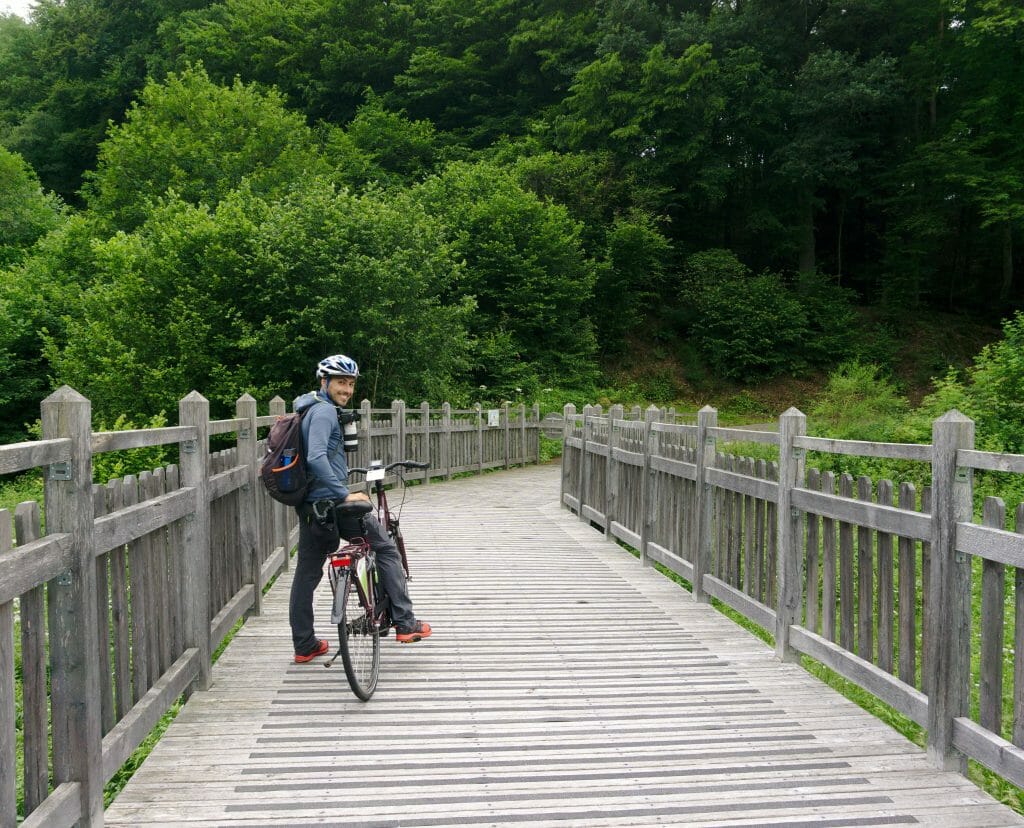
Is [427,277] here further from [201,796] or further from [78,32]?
[78,32]

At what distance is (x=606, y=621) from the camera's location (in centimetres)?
681

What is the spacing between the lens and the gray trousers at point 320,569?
5219mm

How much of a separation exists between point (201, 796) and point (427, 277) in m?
16.9

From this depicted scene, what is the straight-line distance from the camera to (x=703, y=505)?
7.22 meters

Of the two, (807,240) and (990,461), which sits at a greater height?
(807,240)

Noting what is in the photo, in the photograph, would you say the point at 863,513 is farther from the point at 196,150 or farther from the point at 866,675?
the point at 196,150

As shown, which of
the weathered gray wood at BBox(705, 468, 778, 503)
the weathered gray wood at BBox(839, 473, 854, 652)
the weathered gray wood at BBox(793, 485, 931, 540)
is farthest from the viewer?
the weathered gray wood at BBox(705, 468, 778, 503)

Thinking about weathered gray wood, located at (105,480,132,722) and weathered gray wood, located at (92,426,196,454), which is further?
weathered gray wood, located at (105,480,132,722)

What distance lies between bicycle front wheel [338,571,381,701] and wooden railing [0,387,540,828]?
82cm

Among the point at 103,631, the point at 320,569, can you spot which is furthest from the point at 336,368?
the point at 103,631

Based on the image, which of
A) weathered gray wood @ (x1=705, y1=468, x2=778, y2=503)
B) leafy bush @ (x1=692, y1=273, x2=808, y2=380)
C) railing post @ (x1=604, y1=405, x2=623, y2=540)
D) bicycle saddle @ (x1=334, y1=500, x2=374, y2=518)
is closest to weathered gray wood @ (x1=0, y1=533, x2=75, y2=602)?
bicycle saddle @ (x1=334, y1=500, x2=374, y2=518)

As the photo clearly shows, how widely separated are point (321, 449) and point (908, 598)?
3.12 meters

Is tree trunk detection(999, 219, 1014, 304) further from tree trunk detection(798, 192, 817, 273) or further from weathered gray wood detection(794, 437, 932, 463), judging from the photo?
weathered gray wood detection(794, 437, 932, 463)

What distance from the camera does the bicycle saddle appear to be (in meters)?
5.04
